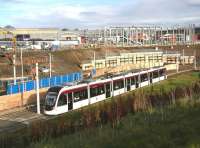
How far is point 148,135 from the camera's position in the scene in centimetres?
1942

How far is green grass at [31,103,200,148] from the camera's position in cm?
1772

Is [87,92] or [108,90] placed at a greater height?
[87,92]

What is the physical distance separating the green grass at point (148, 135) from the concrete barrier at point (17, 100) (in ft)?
62.0

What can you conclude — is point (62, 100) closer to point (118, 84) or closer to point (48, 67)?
point (118, 84)

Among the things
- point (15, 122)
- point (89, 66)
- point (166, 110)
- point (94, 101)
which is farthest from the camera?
point (89, 66)

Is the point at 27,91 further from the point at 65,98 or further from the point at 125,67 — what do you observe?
the point at 125,67

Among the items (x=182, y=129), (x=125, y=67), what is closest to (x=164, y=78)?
(x=125, y=67)

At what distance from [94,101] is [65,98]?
5.29 metres

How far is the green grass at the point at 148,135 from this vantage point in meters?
17.7

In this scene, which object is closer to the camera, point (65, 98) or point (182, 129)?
point (182, 129)

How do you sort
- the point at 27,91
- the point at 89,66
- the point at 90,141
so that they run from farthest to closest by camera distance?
the point at 89,66, the point at 27,91, the point at 90,141

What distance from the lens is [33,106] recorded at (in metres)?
42.8

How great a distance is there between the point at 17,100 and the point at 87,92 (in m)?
8.43

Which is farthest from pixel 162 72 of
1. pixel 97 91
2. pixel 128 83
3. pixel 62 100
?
pixel 62 100
